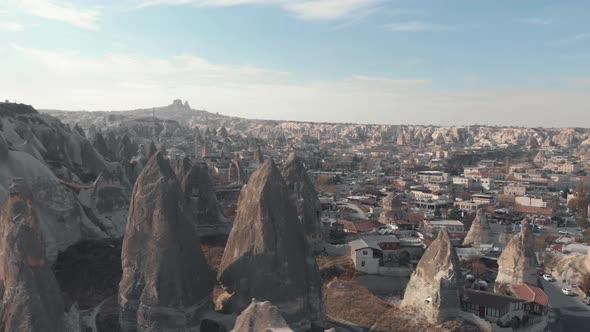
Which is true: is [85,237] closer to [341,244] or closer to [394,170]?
[341,244]

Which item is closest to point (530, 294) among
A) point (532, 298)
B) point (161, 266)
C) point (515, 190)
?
point (532, 298)

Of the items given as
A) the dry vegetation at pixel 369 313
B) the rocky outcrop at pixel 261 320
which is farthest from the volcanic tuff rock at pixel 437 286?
the rocky outcrop at pixel 261 320

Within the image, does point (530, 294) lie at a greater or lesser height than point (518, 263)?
lesser

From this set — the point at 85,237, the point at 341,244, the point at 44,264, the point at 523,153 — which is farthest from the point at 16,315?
the point at 523,153

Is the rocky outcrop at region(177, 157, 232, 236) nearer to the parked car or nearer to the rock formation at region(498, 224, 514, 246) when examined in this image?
the parked car

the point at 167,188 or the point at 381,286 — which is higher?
the point at 167,188

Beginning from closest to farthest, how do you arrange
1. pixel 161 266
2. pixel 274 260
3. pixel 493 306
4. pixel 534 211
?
pixel 161 266
pixel 274 260
pixel 493 306
pixel 534 211

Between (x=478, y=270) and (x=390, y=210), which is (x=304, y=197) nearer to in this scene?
(x=478, y=270)
